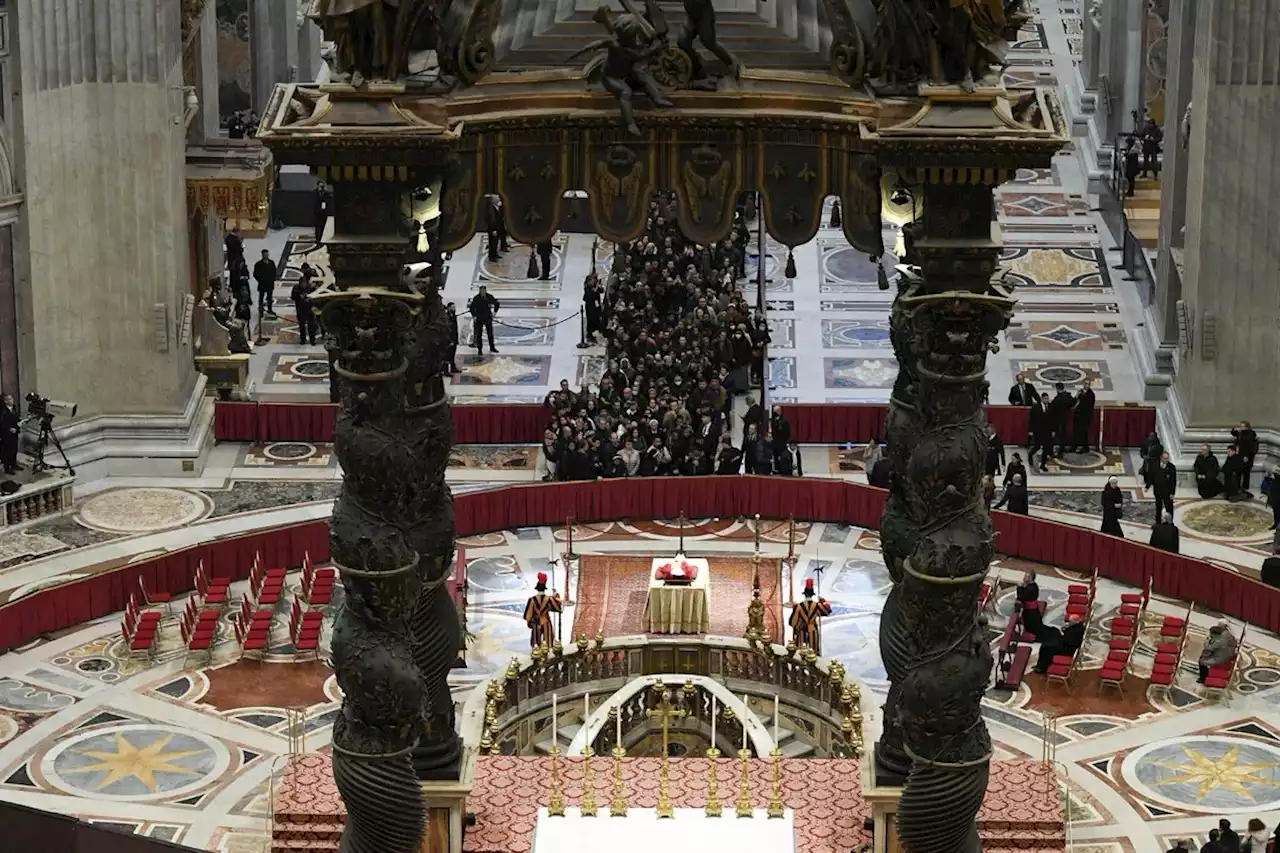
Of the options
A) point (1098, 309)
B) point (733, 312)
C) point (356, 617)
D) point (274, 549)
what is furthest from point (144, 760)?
point (1098, 309)

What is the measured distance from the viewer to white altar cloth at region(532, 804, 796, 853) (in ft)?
76.3

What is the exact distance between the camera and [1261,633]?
34.6 metres

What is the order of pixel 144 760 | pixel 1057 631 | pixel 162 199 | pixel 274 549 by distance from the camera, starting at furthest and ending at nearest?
pixel 162 199 → pixel 274 549 → pixel 1057 631 → pixel 144 760

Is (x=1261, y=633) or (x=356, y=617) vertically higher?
(x=356, y=617)

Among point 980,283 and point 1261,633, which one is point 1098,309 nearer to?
point 1261,633

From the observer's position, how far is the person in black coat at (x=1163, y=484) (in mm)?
37969

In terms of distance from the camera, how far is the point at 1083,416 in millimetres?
41250

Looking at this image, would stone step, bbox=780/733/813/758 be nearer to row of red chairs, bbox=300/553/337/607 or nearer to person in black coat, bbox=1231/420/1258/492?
row of red chairs, bbox=300/553/337/607

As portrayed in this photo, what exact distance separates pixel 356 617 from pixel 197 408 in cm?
2041

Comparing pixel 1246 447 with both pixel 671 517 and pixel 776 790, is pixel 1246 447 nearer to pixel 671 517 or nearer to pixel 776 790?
pixel 671 517

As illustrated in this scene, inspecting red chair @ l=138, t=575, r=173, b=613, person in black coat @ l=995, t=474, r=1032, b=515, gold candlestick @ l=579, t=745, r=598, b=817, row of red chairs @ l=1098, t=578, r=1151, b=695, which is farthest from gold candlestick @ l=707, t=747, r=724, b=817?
person in black coat @ l=995, t=474, r=1032, b=515

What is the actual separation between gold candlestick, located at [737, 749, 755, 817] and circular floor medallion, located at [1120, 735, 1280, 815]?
576 centimetres

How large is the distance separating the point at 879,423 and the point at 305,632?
36.1ft

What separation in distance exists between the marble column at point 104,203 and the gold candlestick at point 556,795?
52.3ft
